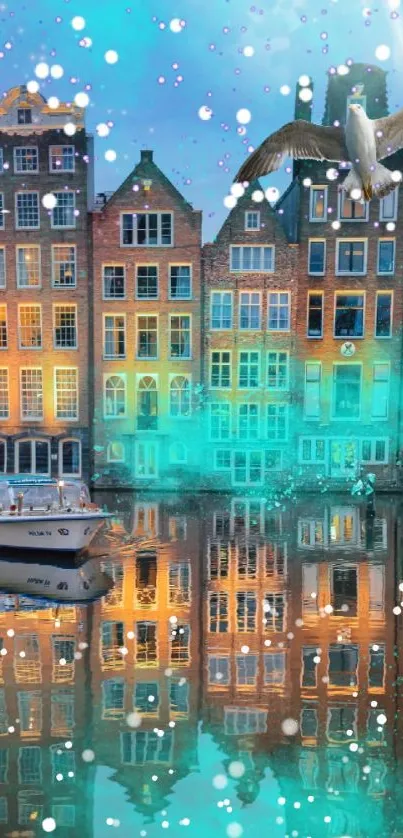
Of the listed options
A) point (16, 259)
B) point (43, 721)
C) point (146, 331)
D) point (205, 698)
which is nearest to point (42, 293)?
point (16, 259)

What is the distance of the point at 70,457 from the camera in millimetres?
30750

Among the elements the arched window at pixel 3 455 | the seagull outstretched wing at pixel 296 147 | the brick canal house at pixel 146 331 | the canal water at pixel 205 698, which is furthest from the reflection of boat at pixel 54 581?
the arched window at pixel 3 455

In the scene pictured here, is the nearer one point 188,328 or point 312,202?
point 312,202

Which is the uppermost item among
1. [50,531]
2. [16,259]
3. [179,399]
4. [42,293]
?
[16,259]

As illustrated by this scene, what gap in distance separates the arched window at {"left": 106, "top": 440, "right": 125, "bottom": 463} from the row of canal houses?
1.7 inches

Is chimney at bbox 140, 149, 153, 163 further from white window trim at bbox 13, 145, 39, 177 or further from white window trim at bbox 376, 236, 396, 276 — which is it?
white window trim at bbox 376, 236, 396, 276

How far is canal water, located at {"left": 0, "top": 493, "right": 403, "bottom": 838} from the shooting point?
26.2ft

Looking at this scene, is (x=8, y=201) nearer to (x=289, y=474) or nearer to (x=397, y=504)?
(x=289, y=474)

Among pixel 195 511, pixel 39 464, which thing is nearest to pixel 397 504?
pixel 195 511

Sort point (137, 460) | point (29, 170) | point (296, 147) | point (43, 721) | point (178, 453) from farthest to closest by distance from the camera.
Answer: point (137, 460) < point (178, 453) < point (29, 170) < point (43, 721) < point (296, 147)

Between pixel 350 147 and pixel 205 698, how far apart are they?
753 cm

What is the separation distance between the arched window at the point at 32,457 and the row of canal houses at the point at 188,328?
0.19 ft

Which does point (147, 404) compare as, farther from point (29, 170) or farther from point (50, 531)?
point (50, 531)

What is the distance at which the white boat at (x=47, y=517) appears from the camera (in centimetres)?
1808
